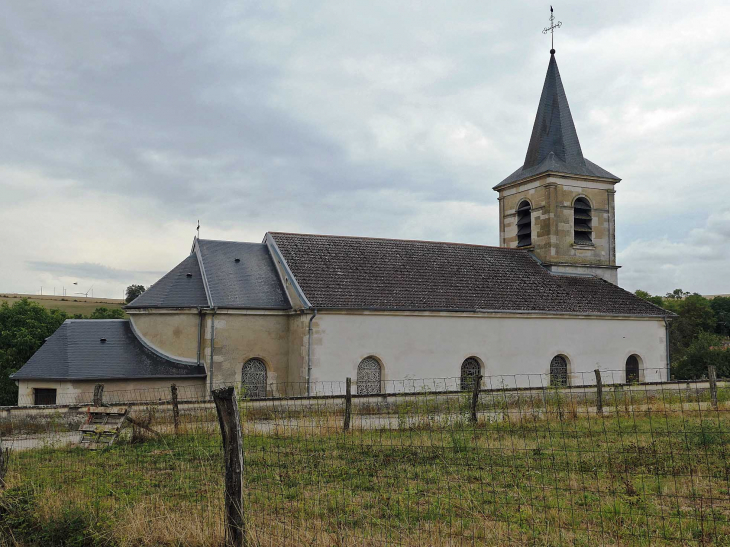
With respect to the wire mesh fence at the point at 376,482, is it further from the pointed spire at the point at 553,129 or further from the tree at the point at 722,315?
the tree at the point at 722,315

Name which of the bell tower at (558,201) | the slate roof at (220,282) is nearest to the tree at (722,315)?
the bell tower at (558,201)

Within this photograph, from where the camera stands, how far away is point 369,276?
23828 mm

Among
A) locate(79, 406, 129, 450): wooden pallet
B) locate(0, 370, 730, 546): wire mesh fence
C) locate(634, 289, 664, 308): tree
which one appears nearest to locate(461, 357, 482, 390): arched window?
locate(0, 370, 730, 546): wire mesh fence

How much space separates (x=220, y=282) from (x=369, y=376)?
6.24 metres

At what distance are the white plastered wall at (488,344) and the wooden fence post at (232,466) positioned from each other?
15354 mm

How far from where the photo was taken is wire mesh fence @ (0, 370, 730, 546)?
21.2ft

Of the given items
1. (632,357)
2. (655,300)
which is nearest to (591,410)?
(632,357)

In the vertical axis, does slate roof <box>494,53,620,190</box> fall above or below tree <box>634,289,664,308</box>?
above

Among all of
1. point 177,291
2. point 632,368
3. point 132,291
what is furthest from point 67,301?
point 632,368

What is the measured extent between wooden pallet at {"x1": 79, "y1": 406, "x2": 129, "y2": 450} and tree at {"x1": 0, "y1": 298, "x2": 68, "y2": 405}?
80.4ft

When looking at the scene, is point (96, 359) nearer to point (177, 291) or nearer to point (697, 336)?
point (177, 291)

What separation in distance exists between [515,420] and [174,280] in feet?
42.7

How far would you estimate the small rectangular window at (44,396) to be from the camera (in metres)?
20.1

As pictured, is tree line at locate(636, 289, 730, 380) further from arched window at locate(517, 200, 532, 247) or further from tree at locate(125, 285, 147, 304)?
tree at locate(125, 285, 147, 304)
